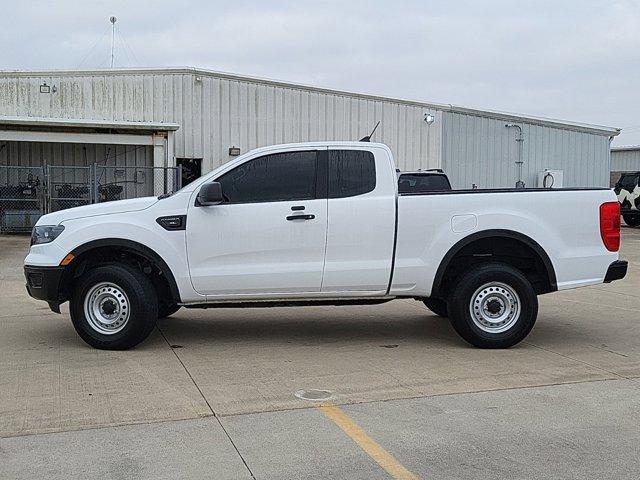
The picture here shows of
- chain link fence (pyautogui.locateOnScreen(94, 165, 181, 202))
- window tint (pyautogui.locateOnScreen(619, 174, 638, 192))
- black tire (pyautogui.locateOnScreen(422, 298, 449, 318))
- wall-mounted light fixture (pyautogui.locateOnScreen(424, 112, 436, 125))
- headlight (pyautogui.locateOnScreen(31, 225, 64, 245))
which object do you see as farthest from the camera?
window tint (pyautogui.locateOnScreen(619, 174, 638, 192))

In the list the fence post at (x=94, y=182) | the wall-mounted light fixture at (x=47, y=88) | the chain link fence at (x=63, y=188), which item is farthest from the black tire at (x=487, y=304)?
the wall-mounted light fixture at (x=47, y=88)

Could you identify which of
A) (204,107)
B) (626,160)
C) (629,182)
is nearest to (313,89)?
(204,107)

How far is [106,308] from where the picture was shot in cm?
744

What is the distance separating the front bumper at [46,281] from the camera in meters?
7.35

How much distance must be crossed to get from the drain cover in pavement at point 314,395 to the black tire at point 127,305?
2.06 meters

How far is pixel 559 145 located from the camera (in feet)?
94.9

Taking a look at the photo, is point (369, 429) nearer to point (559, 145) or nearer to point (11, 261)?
point (11, 261)

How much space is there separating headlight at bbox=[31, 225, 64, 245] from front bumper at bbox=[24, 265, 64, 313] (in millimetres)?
278

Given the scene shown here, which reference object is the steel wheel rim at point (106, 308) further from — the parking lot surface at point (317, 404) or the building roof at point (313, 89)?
the building roof at point (313, 89)

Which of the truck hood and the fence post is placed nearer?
the truck hood

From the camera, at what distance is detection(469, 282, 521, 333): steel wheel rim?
758 cm

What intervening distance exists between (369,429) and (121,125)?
59.9ft

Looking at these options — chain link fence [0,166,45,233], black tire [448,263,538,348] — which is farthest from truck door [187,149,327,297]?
chain link fence [0,166,45,233]

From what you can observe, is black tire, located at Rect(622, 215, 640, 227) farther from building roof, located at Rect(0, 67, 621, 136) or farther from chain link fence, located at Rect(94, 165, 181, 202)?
chain link fence, located at Rect(94, 165, 181, 202)
